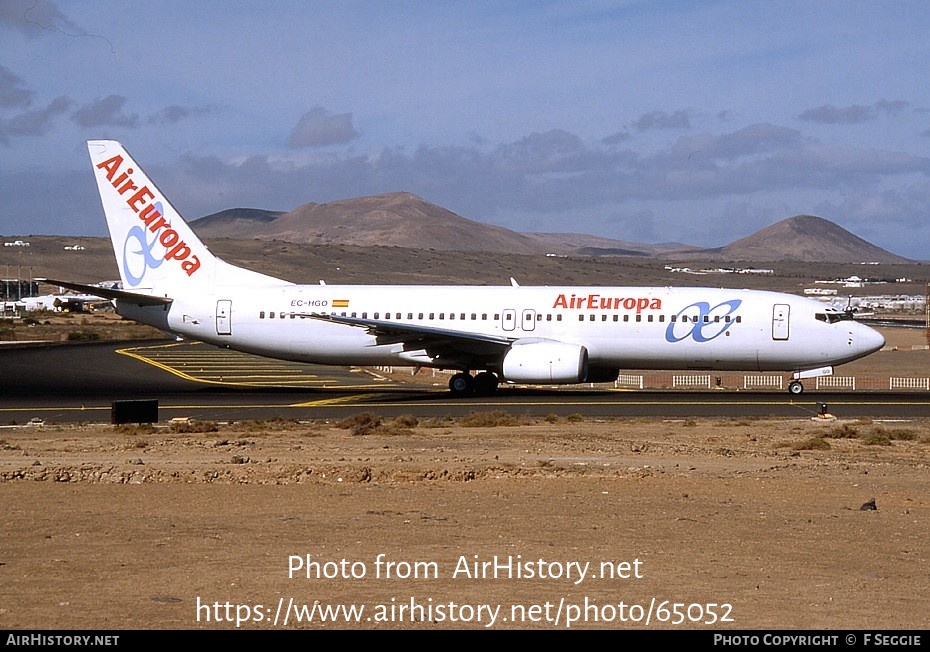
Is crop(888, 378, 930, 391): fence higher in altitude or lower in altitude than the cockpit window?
lower

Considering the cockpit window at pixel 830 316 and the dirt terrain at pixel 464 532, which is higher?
the cockpit window at pixel 830 316

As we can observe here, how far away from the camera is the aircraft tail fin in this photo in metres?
38.8

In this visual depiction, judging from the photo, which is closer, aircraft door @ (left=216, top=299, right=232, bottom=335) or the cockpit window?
the cockpit window

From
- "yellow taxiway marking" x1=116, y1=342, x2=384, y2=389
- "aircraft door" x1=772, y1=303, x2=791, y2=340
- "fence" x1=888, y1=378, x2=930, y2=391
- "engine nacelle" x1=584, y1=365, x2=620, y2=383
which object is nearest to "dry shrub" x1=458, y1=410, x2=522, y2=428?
"engine nacelle" x1=584, y1=365, x2=620, y2=383

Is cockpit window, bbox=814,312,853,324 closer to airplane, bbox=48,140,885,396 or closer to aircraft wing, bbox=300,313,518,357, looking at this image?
airplane, bbox=48,140,885,396

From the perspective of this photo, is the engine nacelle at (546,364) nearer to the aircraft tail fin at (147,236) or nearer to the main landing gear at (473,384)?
the main landing gear at (473,384)

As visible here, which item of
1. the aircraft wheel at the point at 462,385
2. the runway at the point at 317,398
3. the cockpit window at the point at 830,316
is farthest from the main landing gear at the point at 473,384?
the cockpit window at the point at 830,316

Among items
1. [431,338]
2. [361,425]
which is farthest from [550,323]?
[361,425]

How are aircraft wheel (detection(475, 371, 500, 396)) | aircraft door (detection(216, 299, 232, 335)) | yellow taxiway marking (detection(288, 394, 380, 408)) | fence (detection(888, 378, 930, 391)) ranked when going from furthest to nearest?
fence (detection(888, 378, 930, 391))
aircraft door (detection(216, 299, 232, 335))
aircraft wheel (detection(475, 371, 500, 396))
yellow taxiway marking (detection(288, 394, 380, 408))

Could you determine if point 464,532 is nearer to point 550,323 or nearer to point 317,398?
point 550,323

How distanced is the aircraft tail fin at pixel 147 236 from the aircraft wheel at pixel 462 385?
7621 mm

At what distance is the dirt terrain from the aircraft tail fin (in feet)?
48.9

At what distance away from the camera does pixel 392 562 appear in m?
11.8

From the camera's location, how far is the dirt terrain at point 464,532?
32.4 feet
